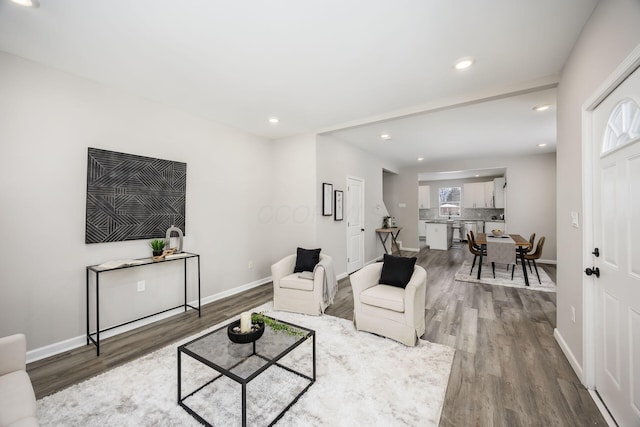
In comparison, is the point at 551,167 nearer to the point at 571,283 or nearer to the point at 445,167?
the point at 445,167

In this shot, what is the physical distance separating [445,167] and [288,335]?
711 cm

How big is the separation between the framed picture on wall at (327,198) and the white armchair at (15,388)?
11.9ft

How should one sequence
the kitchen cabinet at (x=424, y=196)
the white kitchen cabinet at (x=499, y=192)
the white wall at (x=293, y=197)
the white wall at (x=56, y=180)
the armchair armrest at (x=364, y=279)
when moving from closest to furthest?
the white wall at (x=56, y=180), the armchair armrest at (x=364, y=279), the white wall at (x=293, y=197), the white kitchen cabinet at (x=499, y=192), the kitchen cabinet at (x=424, y=196)

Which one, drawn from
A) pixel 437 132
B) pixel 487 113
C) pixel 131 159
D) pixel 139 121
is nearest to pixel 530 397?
pixel 487 113

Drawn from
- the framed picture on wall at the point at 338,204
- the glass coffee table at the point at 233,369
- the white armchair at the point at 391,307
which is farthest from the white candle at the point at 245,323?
the framed picture on wall at the point at 338,204

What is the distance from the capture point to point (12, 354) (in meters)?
1.52

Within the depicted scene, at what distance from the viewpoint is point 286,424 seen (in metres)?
1.62

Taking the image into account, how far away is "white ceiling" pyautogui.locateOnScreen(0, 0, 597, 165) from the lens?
1783 mm

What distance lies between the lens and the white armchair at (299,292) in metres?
3.25

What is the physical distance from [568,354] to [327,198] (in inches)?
137

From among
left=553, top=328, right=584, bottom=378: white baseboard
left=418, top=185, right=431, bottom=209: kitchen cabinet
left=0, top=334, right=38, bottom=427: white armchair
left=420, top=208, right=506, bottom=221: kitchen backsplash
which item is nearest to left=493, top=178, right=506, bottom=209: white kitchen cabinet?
left=420, top=208, right=506, bottom=221: kitchen backsplash

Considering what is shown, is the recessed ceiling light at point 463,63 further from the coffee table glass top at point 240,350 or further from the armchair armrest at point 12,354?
the armchair armrest at point 12,354

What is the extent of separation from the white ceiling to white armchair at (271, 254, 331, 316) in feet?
7.41

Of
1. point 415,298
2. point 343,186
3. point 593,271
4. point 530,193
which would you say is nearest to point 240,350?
point 415,298
